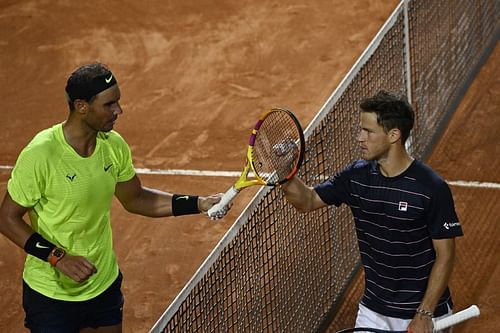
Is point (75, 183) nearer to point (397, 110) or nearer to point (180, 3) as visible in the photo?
point (397, 110)

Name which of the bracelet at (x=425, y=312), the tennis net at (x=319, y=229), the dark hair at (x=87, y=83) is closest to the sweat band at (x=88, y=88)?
the dark hair at (x=87, y=83)

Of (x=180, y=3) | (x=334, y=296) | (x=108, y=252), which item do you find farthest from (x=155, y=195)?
(x=180, y=3)

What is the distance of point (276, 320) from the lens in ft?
23.7

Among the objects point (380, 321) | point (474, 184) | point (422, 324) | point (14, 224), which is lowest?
point (474, 184)

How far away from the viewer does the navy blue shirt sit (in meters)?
5.81

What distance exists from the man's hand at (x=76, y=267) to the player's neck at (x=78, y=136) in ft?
1.91

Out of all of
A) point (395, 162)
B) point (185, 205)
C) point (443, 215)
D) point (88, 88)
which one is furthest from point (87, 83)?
point (443, 215)

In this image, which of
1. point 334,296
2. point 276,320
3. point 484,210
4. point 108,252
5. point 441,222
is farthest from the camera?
point 484,210

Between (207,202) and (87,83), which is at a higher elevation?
(87,83)

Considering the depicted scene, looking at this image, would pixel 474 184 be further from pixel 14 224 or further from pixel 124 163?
pixel 14 224

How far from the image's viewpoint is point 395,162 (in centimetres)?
595

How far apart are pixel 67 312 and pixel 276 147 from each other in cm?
145

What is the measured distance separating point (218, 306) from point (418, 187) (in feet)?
4.76

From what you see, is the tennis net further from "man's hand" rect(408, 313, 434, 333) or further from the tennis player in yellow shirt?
"man's hand" rect(408, 313, 434, 333)
